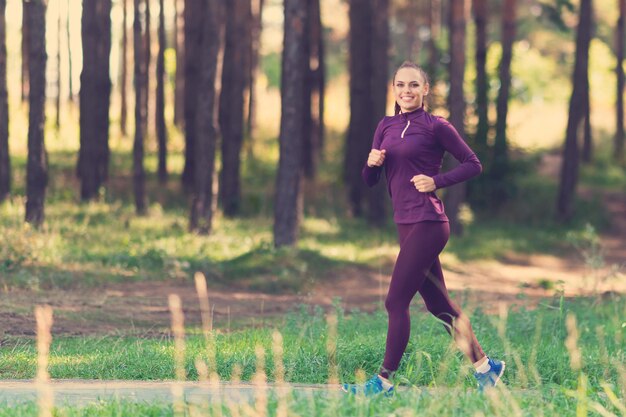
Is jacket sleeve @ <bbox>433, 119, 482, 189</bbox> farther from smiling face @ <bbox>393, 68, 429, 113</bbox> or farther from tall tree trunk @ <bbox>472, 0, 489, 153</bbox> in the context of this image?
tall tree trunk @ <bbox>472, 0, 489, 153</bbox>

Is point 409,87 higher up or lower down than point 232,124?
higher up

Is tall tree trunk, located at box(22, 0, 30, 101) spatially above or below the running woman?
above

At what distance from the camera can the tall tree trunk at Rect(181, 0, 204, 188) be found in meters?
→ 29.5

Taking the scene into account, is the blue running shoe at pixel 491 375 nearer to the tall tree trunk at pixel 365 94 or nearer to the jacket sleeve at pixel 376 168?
the jacket sleeve at pixel 376 168

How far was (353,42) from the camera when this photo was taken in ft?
98.7

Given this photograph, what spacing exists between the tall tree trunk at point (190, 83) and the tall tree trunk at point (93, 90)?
2.30 meters

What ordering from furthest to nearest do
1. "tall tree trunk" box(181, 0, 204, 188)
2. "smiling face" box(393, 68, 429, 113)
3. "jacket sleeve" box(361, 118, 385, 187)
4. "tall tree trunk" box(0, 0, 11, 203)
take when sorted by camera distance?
"tall tree trunk" box(181, 0, 204, 188), "tall tree trunk" box(0, 0, 11, 203), "jacket sleeve" box(361, 118, 385, 187), "smiling face" box(393, 68, 429, 113)

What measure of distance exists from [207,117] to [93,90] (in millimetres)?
5612

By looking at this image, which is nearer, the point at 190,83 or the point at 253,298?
the point at 253,298

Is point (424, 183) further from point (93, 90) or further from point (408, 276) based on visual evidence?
point (93, 90)

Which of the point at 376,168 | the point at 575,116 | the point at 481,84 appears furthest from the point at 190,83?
the point at 376,168

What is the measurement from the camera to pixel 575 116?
3045 centimetres

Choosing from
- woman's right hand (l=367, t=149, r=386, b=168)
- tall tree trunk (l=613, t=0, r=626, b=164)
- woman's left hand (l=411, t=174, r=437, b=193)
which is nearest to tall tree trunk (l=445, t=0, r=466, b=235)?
tall tree trunk (l=613, t=0, r=626, b=164)

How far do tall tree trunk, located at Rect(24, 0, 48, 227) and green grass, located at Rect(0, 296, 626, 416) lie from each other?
9.00 meters
